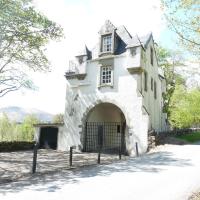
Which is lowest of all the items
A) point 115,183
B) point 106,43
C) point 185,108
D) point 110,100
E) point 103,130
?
point 115,183

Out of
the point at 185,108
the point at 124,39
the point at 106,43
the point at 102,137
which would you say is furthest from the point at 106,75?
the point at 185,108

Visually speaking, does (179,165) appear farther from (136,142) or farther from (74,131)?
(74,131)

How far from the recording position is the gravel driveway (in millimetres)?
8914

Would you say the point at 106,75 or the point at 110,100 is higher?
the point at 106,75

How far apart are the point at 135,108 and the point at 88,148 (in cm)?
681

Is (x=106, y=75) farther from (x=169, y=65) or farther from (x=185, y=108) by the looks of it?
(x=169, y=65)

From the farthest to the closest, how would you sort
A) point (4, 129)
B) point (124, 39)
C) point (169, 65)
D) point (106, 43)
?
point (4, 129) < point (169, 65) < point (106, 43) < point (124, 39)

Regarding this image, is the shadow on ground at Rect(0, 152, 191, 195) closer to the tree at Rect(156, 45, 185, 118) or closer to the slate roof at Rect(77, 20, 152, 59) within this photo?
the slate roof at Rect(77, 20, 152, 59)

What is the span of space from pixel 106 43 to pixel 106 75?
350 cm

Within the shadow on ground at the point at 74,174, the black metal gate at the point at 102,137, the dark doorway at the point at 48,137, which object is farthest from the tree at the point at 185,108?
the dark doorway at the point at 48,137

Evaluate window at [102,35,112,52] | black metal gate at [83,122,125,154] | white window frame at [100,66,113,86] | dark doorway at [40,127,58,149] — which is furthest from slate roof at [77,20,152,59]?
dark doorway at [40,127,58,149]

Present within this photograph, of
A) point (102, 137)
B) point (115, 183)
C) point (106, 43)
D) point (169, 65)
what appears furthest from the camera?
A: point (169, 65)

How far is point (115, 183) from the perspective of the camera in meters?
10.7

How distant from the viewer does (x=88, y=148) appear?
2725cm
